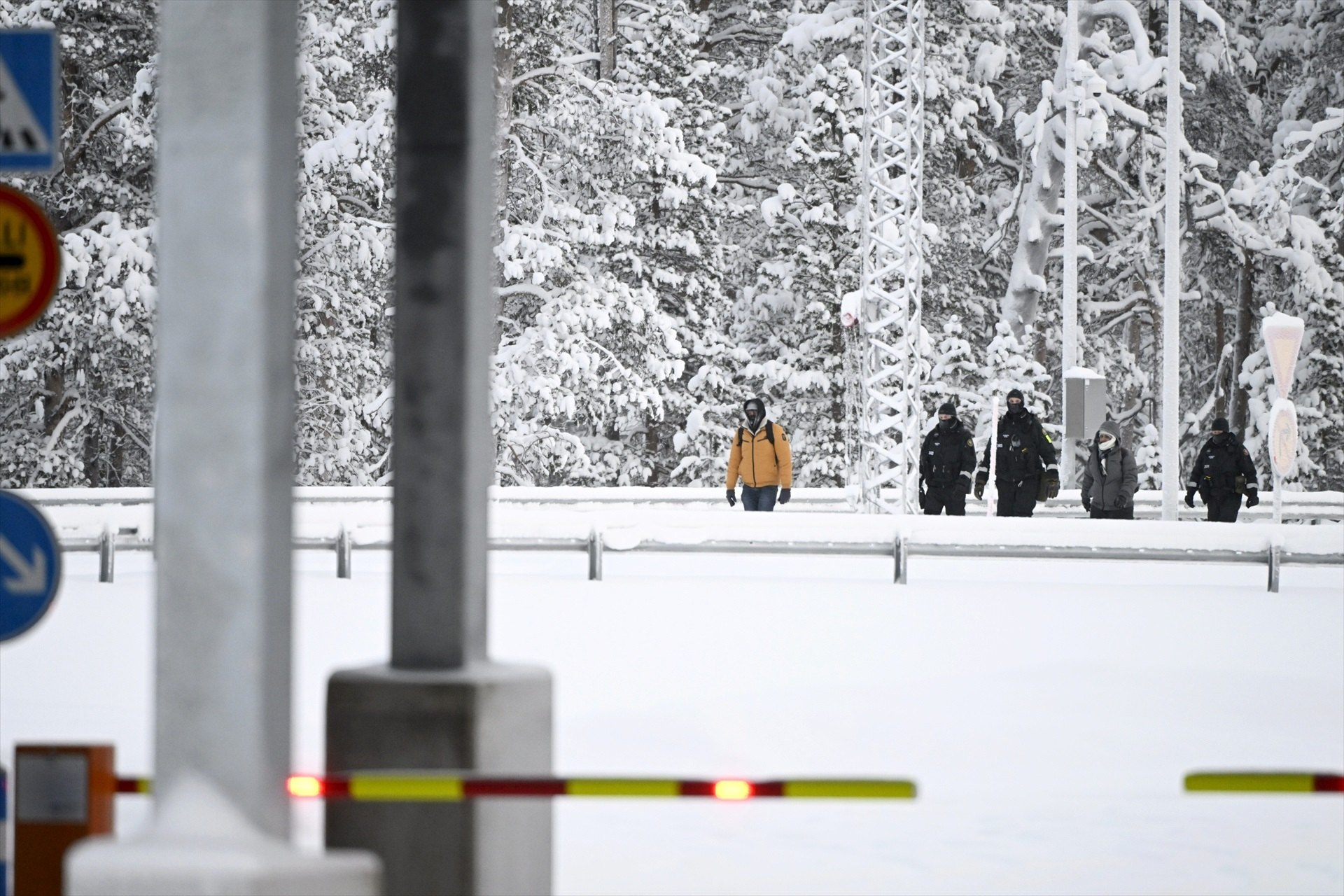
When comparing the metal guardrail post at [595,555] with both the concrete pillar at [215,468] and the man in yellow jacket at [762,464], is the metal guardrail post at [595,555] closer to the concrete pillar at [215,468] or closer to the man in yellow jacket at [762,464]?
the man in yellow jacket at [762,464]

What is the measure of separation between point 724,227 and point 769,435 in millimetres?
18207

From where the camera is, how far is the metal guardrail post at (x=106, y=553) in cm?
1800

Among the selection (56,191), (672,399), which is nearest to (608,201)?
(672,399)

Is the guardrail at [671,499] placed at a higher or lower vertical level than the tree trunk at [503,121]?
lower

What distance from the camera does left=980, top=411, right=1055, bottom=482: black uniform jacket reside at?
21406 millimetres

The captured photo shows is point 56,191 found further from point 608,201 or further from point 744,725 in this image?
point 744,725

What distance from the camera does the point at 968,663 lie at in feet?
41.1

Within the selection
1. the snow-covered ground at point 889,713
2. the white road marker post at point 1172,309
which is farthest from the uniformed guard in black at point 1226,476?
the snow-covered ground at point 889,713

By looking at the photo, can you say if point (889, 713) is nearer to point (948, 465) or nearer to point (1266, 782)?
point (1266, 782)

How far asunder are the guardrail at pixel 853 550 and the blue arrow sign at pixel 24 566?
1320cm

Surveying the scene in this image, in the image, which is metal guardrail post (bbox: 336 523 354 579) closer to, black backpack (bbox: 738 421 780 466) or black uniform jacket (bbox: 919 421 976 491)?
black backpack (bbox: 738 421 780 466)

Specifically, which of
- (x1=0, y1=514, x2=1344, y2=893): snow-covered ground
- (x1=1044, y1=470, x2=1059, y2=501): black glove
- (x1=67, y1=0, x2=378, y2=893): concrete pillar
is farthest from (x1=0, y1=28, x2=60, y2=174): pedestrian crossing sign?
(x1=1044, y1=470, x2=1059, y2=501): black glove

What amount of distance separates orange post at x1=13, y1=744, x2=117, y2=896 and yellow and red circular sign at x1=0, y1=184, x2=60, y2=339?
1.06 metres

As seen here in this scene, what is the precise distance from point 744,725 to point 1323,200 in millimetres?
29841
